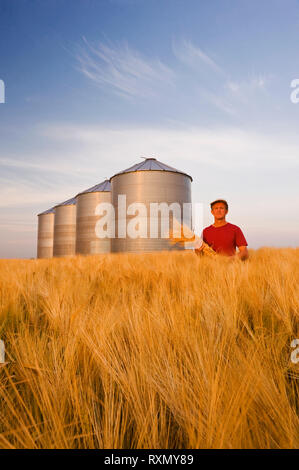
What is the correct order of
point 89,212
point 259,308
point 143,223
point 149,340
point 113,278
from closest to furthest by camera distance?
1. point 149,340
2. point 259,308
3. point 113,278
4. point 143,223
5. point 89,212

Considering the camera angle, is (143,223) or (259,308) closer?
(259,308)

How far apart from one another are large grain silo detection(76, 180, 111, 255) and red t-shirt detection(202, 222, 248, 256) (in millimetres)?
11829

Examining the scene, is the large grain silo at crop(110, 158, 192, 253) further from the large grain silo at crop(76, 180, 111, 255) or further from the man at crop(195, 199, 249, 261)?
the man at crop(195, 199, 249, 261)

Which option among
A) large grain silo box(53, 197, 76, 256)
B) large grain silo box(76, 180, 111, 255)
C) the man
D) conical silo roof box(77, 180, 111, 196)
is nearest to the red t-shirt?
the man

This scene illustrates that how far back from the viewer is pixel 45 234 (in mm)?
22719

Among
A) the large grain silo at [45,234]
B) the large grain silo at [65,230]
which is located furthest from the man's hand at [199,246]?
the large grain silo at [45,234]

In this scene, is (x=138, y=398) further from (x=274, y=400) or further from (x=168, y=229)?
(x=168, y=229)

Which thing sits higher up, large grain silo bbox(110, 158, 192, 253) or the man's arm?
large grain silo bbox(110, 158, 192, 253)

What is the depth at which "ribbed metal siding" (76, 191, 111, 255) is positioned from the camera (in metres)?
15.6

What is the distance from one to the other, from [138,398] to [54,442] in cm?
19

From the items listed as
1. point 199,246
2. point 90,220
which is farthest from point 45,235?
point 199,246
